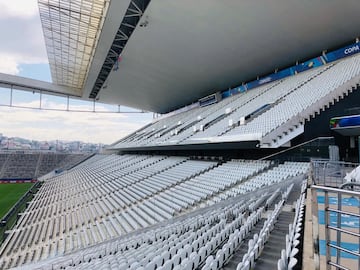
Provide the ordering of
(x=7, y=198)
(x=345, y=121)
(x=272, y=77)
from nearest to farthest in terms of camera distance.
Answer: (x=345, y=121) → (x=272, y=77) → (x=7, y=198)

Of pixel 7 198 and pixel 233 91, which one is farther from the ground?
pixel 233 91

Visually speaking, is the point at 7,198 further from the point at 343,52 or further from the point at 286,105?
the point at 343,52

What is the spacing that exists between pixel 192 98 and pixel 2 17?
16.7 metres

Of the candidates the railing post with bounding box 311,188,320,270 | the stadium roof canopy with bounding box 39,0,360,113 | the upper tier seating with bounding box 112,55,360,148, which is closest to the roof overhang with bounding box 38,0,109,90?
the stadium roof canopy with bounding box 39,0,360,113

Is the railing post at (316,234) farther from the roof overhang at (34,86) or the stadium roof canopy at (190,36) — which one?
the roof overhang at (34,86)

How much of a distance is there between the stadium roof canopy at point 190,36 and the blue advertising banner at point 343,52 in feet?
1.54

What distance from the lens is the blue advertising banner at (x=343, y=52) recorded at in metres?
12.6

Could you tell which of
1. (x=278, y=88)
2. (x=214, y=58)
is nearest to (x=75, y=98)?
(x=214, y=58)

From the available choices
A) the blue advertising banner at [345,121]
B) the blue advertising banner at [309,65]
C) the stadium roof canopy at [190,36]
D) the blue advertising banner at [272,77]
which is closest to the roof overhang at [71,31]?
the stadium roof canopy at [190,36]

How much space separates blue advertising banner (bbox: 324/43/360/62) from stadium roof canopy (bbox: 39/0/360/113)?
469mm

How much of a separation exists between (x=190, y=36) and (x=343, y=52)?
7963 mm

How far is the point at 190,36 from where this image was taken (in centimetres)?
1330

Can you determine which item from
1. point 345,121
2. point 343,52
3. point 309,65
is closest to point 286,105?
point 345,121

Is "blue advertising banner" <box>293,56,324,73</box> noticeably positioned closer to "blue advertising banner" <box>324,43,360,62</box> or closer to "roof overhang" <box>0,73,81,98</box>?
"blue advertising banner" <box>324,43,360,62</box>
